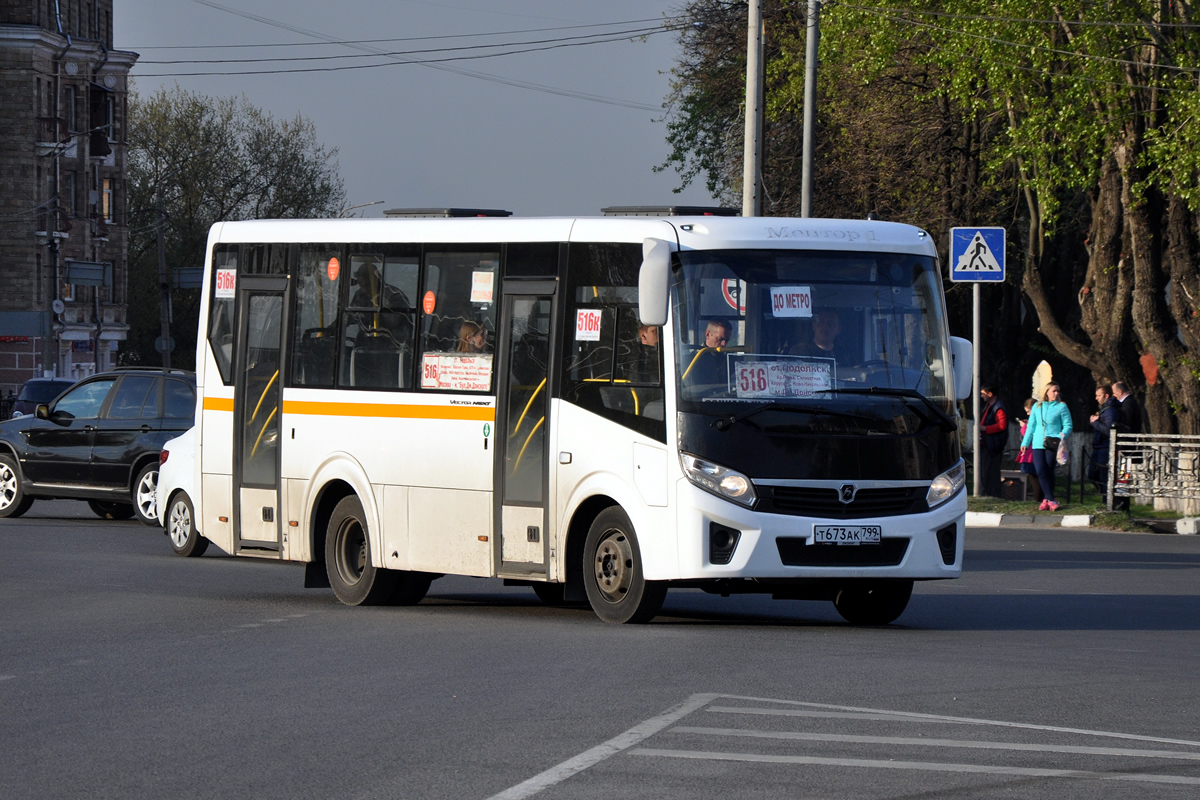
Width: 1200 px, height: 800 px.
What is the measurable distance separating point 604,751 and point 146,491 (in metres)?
15.4

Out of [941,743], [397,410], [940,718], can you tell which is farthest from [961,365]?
[941,743]

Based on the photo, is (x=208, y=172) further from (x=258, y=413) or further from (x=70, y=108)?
(x=258, y=413)

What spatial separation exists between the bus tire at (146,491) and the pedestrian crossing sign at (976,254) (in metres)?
10.5

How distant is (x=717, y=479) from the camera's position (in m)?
11.6

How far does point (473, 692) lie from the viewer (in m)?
9.16

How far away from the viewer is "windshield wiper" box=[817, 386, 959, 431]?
39.2 ft

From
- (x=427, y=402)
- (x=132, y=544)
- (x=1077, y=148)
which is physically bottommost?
(x=132, y=544)

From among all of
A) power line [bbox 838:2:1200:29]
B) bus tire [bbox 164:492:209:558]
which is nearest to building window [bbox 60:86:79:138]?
power line [bbox 838:2:1200:29]

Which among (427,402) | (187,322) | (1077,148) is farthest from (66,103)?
(427,402)

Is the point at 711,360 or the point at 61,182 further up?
the point at 61,182

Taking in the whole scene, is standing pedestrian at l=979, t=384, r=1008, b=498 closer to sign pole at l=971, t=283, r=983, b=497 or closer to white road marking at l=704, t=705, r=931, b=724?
sign pole at l=971, t=283, r=983, b=497

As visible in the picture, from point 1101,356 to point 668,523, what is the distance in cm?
2089

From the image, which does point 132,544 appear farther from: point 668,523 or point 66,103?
point 66,103

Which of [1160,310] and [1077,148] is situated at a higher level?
[1077,148]
